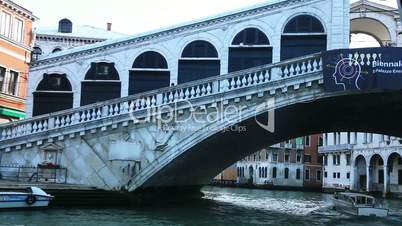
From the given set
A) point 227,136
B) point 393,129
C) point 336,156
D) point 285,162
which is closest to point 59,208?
Result: point 227,136

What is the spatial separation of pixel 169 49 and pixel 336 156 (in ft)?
108

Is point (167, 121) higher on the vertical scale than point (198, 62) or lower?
lower

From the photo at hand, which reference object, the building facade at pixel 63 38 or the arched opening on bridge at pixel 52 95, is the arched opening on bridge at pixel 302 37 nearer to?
the arched opening on bridge at pixel 52 95

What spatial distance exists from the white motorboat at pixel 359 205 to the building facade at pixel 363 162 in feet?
58.1

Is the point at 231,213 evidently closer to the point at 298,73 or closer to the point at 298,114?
the point at 298,114

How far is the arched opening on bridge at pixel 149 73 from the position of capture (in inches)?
822

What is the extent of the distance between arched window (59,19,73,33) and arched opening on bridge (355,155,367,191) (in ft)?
88.6

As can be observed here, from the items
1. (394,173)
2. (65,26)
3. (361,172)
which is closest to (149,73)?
(65,26)

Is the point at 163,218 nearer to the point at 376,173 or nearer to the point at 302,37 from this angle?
the point at 302,37

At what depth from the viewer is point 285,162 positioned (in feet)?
187

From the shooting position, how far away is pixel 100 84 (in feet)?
70.7

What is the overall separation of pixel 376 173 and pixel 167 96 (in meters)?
30.2

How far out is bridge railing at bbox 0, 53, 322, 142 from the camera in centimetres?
1653

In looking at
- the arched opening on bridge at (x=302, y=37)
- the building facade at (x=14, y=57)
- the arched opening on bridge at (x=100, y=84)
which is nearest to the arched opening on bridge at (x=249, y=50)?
the arched opening on bridge at (x=302, y=37)
